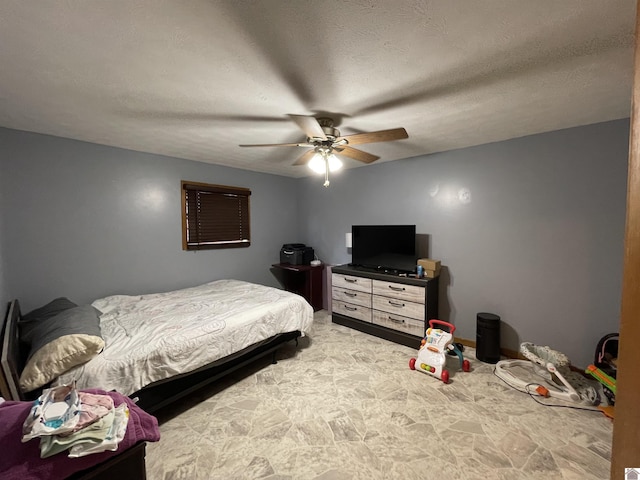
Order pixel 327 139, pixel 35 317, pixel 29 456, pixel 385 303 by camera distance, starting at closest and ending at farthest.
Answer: pixel 29 456, pixel 327 139, pixel 35 317, pixel 385 303

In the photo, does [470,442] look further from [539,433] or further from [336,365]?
[336,365]

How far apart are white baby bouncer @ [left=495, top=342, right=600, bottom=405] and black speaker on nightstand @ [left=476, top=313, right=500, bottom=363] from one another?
0.37 feet

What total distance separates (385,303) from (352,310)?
561 mm

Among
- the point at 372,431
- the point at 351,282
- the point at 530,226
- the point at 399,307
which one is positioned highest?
the point at 530,226

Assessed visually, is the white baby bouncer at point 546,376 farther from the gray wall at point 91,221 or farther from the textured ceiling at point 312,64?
the gray wall at point 91,221

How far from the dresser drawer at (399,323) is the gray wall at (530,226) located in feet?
1.65

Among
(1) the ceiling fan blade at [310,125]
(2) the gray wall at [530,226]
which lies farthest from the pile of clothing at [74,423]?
(2) the gray wall at [530,226]

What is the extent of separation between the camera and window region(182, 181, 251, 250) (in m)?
3.64

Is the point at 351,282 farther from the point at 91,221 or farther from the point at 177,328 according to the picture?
the point at 91,221

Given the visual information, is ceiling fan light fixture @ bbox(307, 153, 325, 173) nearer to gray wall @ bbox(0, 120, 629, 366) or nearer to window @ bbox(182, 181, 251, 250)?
gray wall @ bbox(0, 120, 629, 366)

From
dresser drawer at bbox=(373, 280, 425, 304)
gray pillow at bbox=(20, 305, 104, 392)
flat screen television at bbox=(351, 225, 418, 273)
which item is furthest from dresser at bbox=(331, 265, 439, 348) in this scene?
gray pillow at bbox=(20, 305, 104, 392)

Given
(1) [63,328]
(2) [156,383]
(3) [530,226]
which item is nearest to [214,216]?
(1) [63,328]

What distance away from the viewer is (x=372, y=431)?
1.91m

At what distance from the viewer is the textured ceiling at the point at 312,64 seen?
111 cm
